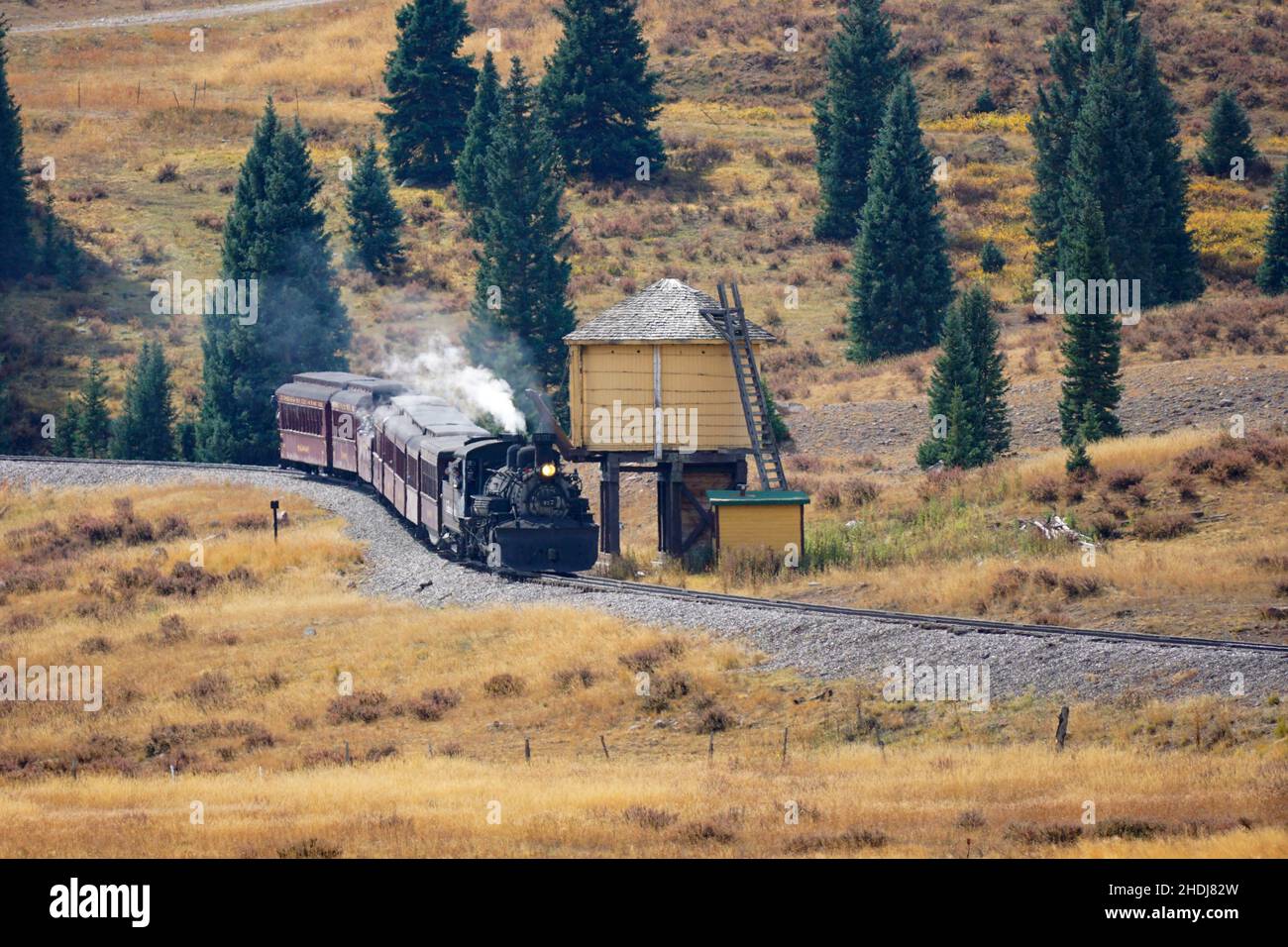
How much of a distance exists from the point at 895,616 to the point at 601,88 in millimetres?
60006

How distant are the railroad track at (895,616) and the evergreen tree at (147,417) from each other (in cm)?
3086

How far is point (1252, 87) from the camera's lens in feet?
311

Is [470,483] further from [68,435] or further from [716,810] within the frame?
[68,435]

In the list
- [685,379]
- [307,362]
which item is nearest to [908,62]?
[307,362]

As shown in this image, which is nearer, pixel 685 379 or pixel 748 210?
pixel 685 379

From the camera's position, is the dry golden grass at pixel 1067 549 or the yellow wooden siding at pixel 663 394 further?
the yellow wooden siding at pixel 663 394

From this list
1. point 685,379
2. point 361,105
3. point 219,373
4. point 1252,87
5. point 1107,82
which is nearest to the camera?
point 685,379

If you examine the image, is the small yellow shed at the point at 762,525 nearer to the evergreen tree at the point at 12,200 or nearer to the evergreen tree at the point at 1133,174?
the evergreen tree at the point at 1133,174

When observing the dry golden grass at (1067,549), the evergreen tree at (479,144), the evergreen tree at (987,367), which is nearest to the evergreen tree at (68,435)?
the evergreen tree at (479,144)

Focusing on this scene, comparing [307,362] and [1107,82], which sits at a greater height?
[1107,82]

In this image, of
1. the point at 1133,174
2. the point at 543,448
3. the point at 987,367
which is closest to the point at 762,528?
the point at 543,448

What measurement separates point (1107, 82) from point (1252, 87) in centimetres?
2635

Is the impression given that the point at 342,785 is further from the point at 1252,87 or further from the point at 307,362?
the point at 1252,87

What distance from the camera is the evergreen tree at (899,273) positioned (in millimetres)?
71375
